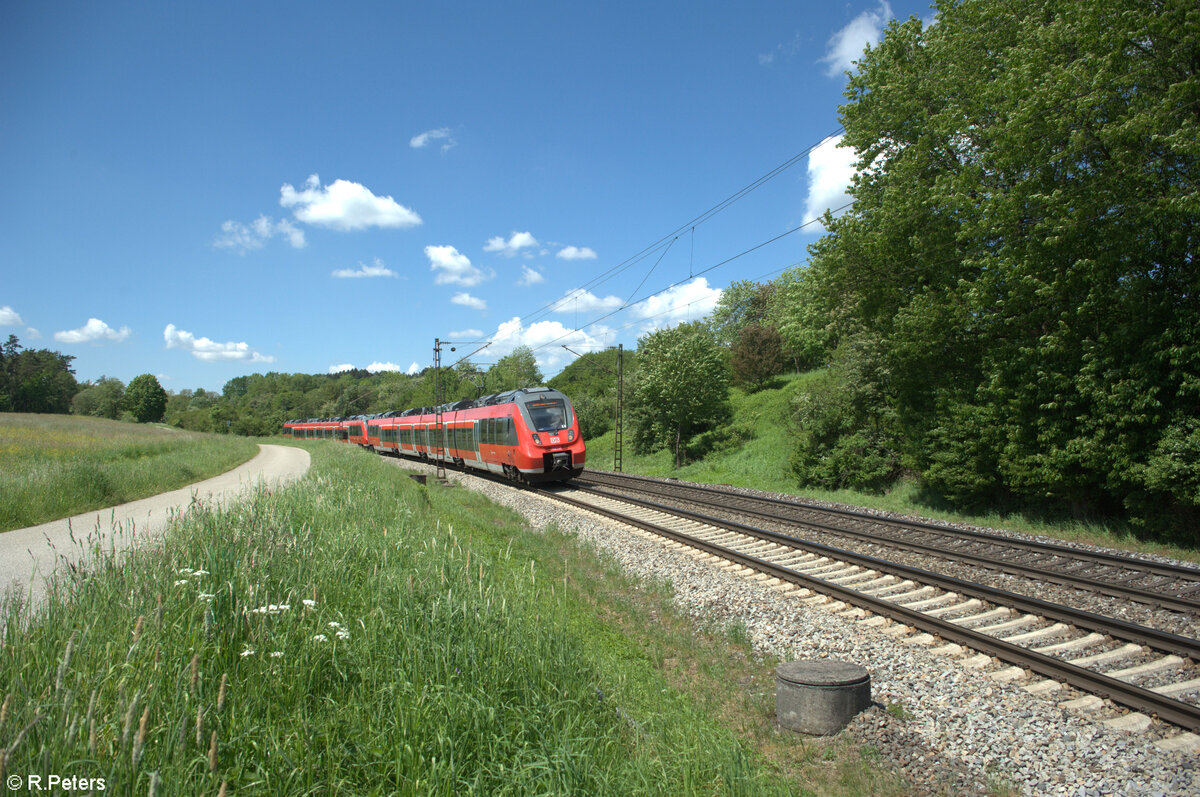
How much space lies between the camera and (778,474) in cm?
2308

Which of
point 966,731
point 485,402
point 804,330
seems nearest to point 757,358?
point 804,330

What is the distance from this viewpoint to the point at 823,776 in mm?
4086

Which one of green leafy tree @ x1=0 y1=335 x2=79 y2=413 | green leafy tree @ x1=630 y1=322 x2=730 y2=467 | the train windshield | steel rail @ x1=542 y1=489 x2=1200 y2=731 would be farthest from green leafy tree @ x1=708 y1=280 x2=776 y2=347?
green leafy tree @ x1=0 y1=335 x2=79 y2=413

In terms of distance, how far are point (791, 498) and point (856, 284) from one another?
21.2 feet

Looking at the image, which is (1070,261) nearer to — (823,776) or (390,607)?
(823,776)

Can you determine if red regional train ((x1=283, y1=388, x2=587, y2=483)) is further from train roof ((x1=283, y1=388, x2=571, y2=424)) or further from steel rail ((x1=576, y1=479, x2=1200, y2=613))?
steel rail ((x1=576, y1=479, x2=1200, y2=613))

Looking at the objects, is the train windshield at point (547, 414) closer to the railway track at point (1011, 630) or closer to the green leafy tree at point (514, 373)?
the railway track at point (1011, 630)

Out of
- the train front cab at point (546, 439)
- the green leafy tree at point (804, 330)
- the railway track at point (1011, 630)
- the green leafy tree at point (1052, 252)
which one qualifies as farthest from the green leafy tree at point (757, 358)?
the railway track at point (1011, 630)

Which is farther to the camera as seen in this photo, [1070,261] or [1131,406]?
[1070,261]

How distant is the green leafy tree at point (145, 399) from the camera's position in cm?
9619

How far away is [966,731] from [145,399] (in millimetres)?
120601

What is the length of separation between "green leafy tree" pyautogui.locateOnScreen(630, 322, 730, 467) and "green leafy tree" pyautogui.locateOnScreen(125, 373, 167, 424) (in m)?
97.3

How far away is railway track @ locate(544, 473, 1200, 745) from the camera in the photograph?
494cm

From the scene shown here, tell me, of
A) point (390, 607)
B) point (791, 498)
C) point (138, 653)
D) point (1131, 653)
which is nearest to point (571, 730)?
point (390, 607)
